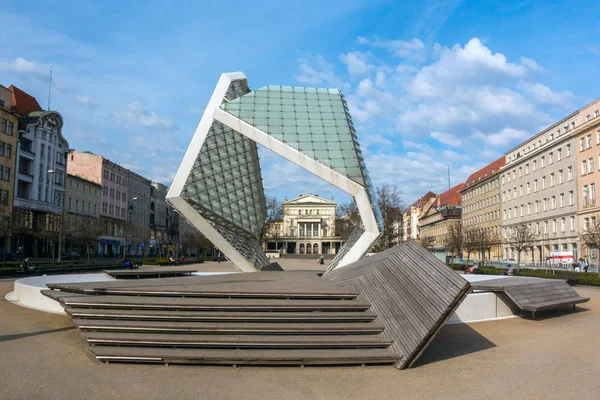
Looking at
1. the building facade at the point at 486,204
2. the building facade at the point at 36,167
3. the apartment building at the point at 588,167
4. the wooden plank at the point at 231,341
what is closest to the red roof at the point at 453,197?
the building facade at the point at 486,204

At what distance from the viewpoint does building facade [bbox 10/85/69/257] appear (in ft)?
210

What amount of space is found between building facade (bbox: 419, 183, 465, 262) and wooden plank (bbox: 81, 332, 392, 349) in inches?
4035

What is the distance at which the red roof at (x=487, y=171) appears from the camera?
99.6 metres

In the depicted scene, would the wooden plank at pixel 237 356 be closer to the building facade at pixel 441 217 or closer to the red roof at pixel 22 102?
the red roof at pixel 22 102

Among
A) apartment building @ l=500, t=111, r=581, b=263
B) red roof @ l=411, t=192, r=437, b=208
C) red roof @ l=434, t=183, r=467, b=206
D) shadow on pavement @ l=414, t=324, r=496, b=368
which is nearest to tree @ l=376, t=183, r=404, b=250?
apartment building @ l=500, t=111, r=581, b=263

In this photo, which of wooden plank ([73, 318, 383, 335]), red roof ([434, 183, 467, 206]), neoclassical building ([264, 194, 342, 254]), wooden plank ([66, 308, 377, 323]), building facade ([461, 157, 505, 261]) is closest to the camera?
wooden plank ([73, 318, 383, 335])

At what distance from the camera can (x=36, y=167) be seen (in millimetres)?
67375

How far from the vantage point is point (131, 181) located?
105m

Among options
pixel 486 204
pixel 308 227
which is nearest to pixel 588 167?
pixel 486 204

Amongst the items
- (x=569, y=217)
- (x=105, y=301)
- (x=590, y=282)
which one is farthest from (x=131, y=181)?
(x=105, y=301)

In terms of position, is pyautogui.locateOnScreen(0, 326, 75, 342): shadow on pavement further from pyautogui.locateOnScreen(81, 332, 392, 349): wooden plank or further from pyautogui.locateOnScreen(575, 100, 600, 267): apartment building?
pyautogui.locateOnScreen(575, 100, 600, 267): apartment building

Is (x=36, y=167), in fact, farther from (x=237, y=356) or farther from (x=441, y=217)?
(x=441, y=217)

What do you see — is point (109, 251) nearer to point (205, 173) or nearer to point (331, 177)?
point (205, 173)

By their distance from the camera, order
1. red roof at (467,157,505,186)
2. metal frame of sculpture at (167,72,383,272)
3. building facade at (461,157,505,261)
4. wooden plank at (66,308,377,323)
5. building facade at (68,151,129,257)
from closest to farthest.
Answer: wooden plank at (66,308,377,323), metal frame of sculpture at (167,72,383,272), building facade at (68,151,129,257), building facade at (461,157,505,261), red roof at (467,157,505,186)
